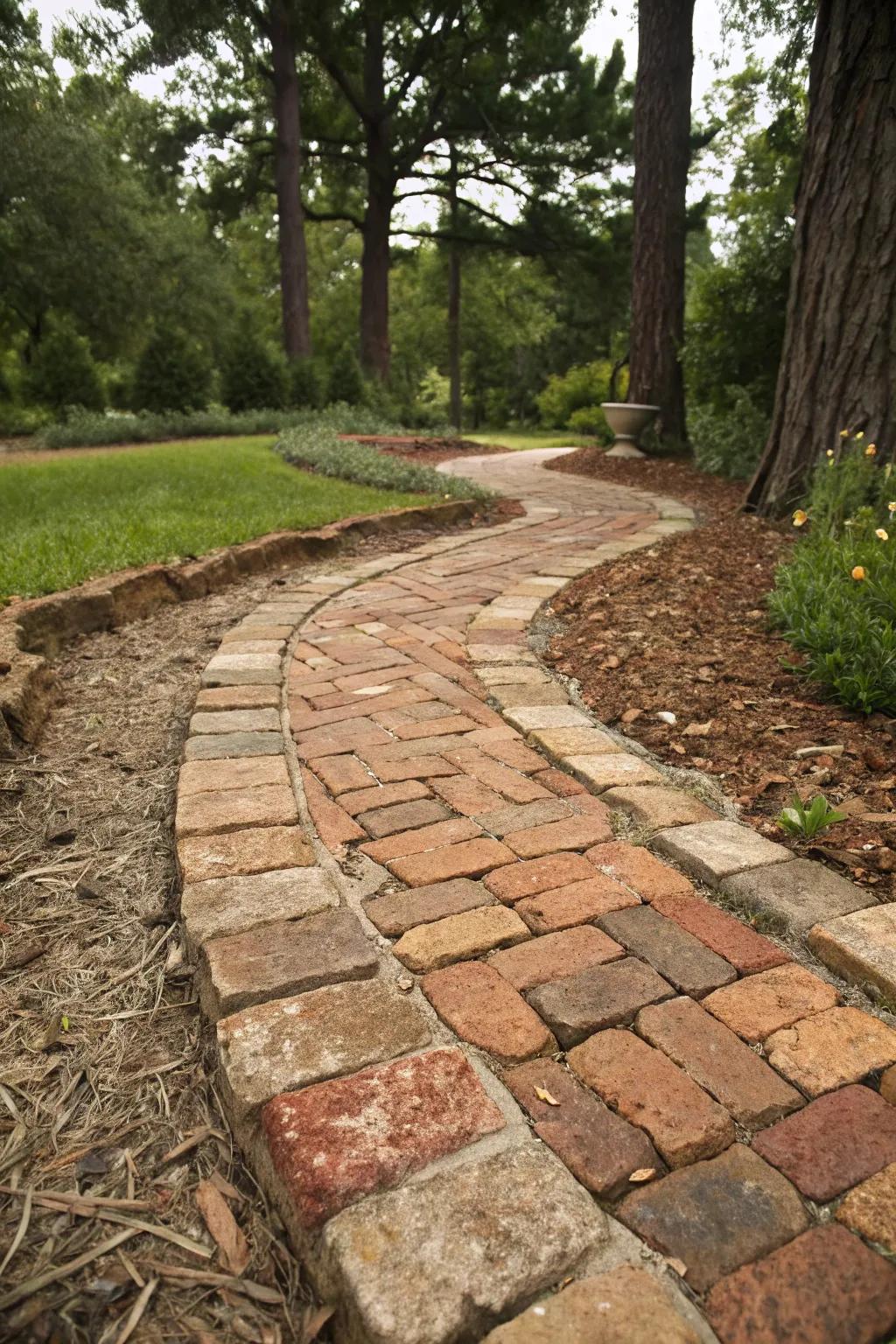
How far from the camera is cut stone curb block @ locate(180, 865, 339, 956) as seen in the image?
169cm

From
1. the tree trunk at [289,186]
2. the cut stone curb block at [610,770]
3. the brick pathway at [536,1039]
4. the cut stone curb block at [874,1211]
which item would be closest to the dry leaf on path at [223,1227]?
the brick pathway at [536,1039]

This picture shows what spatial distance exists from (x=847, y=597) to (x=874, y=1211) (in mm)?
2462

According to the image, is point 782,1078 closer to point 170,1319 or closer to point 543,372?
point 170,1319

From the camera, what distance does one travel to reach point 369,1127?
48.4 inches

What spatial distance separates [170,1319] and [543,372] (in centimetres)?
2971

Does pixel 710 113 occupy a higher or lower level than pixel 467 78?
higher

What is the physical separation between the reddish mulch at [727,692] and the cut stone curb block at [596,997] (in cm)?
65

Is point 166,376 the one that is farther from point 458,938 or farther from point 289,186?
point 458,938

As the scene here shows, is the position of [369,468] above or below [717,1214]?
above

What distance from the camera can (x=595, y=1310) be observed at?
100cm

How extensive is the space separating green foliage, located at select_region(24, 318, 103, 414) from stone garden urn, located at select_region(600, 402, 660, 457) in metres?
9.95

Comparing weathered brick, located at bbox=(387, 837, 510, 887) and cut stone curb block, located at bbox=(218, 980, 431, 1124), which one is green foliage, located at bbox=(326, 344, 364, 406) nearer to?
weathered brick, located at bbox=(387, 837, 510, 887)

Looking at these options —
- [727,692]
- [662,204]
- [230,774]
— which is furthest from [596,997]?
[662,204]

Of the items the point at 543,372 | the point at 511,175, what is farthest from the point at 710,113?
the point at 511,175
